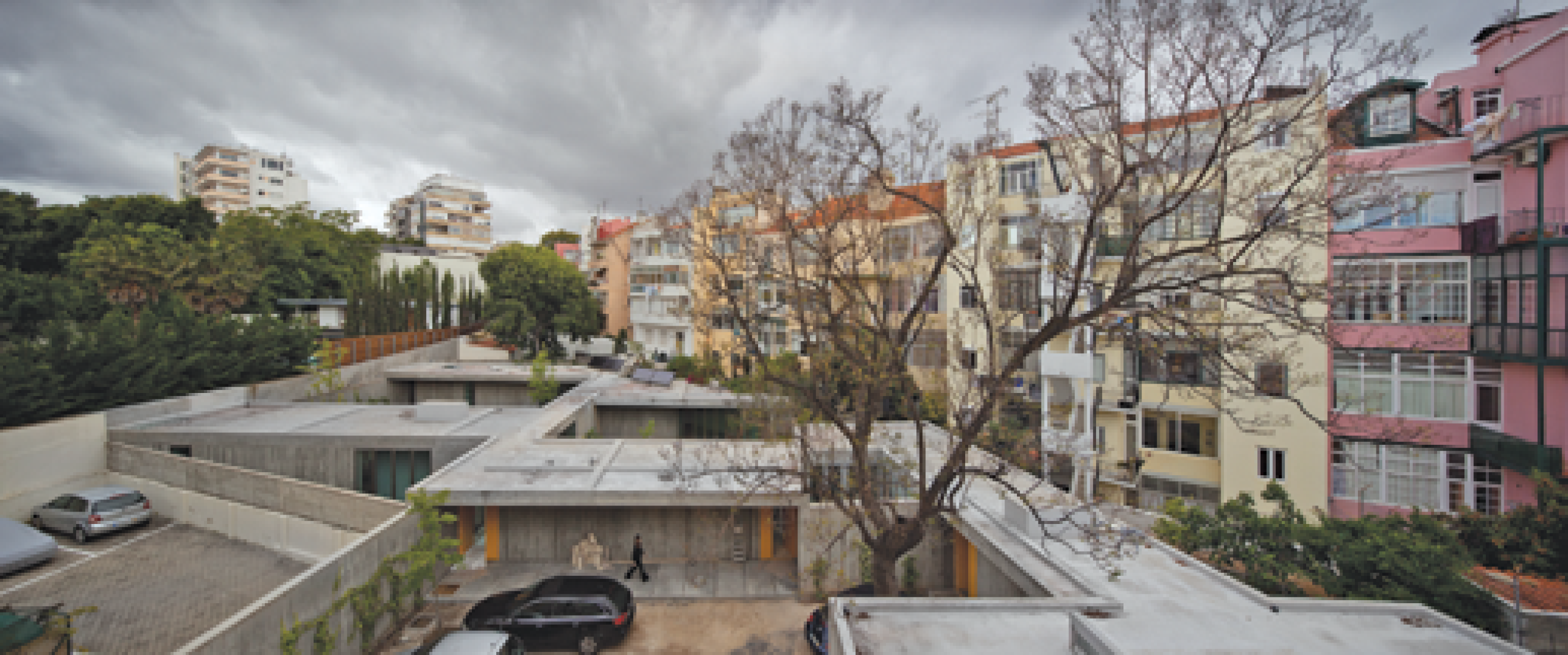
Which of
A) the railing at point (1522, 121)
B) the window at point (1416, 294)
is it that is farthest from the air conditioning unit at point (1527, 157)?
the window at point (1416, 294)

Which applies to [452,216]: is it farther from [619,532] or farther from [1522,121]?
[1522,121]

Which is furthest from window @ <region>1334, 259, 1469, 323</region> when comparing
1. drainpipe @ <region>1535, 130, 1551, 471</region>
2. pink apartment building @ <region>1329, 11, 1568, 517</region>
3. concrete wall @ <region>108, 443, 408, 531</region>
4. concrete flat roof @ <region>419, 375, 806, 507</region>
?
concrete wall @ <region>108, 443, 408, 531</region>

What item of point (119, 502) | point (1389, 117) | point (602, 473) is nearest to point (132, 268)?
point (119, 502)

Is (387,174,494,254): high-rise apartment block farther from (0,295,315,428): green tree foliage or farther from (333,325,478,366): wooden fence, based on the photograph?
(0,295,315,428): green tree foliage

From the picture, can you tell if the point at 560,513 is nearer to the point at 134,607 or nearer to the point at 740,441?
the point at 740,441

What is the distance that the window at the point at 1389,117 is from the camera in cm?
1425

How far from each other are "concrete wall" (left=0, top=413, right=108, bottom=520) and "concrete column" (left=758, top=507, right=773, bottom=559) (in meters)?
17.7

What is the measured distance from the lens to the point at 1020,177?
19.6 m

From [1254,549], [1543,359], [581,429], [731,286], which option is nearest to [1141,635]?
[1254,549]

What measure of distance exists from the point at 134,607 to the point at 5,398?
8.54 m

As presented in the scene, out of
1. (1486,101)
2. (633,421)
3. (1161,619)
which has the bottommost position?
(1161,619)

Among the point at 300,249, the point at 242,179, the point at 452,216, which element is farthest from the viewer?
the point at 452,216

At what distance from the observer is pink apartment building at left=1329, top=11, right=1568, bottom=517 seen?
11477 mm

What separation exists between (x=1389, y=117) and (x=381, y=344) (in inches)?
1451
